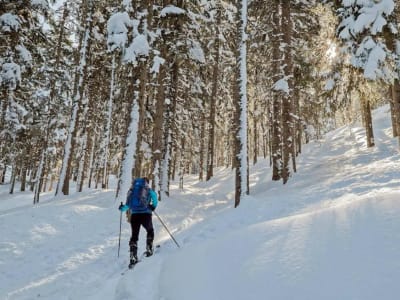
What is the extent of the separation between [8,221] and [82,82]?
30.0 feet

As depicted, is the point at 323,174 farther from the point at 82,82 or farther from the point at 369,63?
the point at 82,82

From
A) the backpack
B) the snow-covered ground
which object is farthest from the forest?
the backpack

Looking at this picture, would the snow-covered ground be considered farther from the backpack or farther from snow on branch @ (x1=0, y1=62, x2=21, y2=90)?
snow on branch @ (x1=0, y1=62, x2=21, y2=90)

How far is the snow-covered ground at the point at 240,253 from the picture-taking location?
3596 millimetres

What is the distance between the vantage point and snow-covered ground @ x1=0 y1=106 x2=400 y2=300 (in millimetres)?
3596

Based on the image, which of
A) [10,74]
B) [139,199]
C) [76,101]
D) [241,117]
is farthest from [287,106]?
[10,74]

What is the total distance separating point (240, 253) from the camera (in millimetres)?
Answer: 5070

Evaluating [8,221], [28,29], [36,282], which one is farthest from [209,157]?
[36,282]

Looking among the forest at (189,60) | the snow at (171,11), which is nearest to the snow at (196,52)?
the forest at (189,60)

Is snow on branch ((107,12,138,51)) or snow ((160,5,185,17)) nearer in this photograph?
snow on branch ((107,12,138,51))

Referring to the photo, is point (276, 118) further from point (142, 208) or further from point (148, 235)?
point (148, 235)

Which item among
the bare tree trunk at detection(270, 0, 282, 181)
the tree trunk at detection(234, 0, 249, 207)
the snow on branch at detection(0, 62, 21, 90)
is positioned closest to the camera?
the tree trunk at detection(234, 0, 249, 207)

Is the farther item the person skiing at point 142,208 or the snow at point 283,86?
the snow at point 283,86

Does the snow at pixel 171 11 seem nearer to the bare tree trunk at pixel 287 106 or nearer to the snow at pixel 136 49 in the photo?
the snow at pixel 136 49
